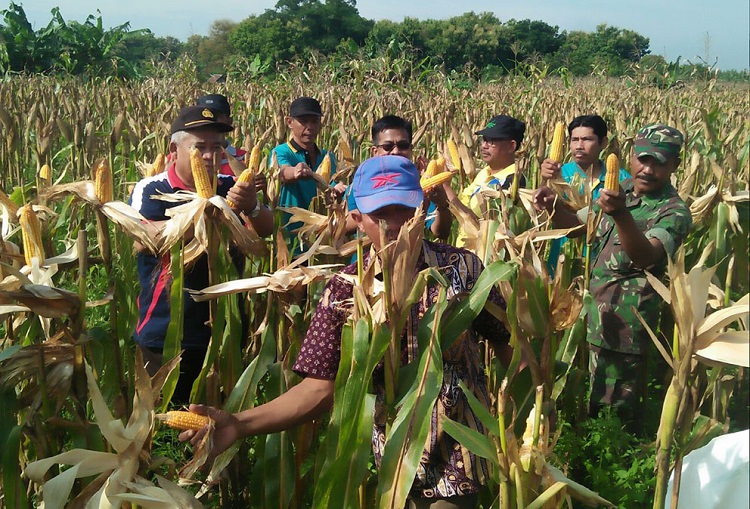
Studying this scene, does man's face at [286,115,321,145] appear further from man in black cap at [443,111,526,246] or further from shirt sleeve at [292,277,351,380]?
shirt sleeve at [292,277,351,380]

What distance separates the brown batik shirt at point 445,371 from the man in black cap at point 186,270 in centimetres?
86

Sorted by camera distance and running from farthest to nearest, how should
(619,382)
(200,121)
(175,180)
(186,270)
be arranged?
(619,382) → (200,121) → (175,180) → (186,270)

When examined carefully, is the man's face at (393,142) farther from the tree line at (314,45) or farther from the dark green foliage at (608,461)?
the tree line at (314,45)

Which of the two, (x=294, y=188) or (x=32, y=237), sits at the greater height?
(x=32, y=237)

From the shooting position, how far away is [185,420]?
5.06 feet

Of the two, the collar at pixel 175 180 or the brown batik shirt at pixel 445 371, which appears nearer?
the brown batik shirt at pixel 445 371

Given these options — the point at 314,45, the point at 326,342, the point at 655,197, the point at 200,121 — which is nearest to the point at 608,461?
the point at 655,197

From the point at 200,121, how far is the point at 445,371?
162 centimetres

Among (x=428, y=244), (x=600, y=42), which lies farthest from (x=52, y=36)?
(x=600, y=42)

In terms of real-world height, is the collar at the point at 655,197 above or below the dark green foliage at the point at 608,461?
above

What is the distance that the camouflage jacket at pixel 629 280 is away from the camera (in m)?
3.07

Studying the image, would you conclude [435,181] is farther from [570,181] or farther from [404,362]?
[570,181]

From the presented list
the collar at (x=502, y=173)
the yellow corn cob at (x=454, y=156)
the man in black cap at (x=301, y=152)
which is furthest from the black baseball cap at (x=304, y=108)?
the collar at (x=502, y=173)

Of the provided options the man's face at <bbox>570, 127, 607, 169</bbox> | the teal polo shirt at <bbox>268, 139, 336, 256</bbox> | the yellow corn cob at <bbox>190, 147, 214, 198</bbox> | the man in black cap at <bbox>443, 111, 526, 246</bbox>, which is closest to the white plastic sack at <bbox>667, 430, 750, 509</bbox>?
the yellow corn cob at <bbox>190, 147, 214, 198</bbox>
